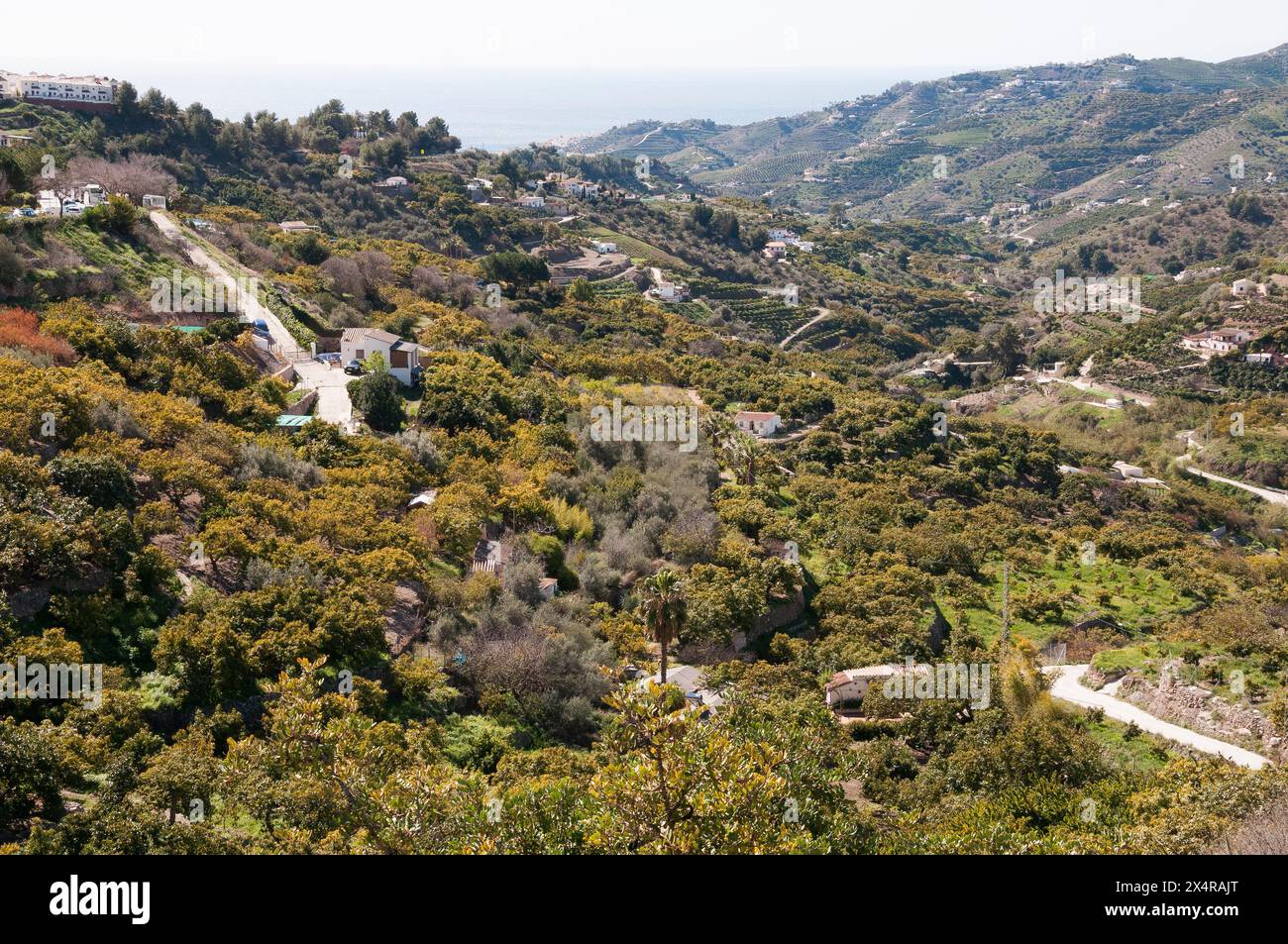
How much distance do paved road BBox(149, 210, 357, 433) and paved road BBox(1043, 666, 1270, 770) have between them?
21118 mm

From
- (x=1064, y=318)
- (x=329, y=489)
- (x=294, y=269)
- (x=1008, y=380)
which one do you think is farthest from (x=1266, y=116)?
(x=329, y=489)

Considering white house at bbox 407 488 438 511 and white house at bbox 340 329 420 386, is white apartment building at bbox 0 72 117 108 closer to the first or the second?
white house at bbox 340 329 420 386

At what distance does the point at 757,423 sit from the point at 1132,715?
857 inches

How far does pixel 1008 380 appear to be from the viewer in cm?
6297

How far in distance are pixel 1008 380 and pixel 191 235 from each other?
49985mm

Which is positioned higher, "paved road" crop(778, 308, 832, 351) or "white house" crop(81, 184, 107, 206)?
"white house" crop(81, 184, 107, 206)

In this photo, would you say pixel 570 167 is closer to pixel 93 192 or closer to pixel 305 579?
pixel 93 192

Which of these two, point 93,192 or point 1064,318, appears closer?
point 93,192

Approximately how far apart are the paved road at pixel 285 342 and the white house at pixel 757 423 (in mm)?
16484

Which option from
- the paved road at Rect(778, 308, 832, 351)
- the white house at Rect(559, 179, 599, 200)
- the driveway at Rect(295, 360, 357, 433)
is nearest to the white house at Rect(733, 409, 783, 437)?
the driveway at Rect(295, 360, 357, 433)

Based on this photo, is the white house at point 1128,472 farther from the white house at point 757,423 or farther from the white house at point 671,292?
the white house at point 671,292

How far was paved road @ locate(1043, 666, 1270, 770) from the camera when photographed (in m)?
18.1

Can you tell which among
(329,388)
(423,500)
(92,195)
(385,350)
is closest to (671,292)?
(385,350)

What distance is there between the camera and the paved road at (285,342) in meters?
29.9
